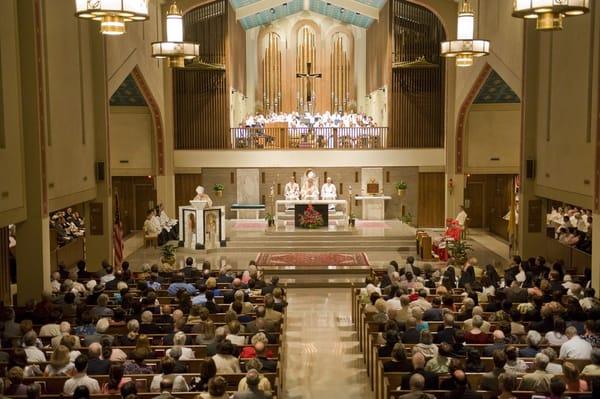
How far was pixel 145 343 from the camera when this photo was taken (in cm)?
764

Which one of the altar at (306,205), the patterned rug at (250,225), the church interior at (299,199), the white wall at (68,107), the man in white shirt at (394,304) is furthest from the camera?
the patterned rug at (250,225)

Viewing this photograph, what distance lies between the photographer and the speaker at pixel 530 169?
16250mm

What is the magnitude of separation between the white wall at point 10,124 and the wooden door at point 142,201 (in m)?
12.8

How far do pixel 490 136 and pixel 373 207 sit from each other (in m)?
4.40

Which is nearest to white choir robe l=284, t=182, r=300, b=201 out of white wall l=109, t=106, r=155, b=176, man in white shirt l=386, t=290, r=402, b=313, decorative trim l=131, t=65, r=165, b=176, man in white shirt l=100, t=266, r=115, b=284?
decorative trim l=131, t=65, r=165, b=176

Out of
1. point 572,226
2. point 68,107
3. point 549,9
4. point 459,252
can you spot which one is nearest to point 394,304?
point 549,9

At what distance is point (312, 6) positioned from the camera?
2831cm

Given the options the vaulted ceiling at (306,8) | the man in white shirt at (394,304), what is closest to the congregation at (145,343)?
the man in white shirt at (394,304)

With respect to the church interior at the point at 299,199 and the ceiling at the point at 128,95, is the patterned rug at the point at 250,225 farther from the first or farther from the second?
the ceiling at the point at 128,95

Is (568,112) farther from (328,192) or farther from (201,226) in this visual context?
(328,192)

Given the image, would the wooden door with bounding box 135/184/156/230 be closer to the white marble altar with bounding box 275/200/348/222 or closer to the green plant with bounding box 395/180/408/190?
the white marble altar with bounding box 275/200/348/222

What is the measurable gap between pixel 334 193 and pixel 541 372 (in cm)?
1657

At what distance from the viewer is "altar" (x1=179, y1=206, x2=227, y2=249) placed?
1939 cm

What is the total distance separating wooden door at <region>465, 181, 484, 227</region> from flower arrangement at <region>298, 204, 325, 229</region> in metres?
6.36
